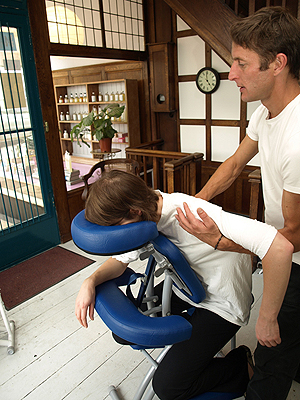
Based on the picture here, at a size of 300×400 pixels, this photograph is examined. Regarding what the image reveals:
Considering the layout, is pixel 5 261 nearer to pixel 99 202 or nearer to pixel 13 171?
pixel 13 171

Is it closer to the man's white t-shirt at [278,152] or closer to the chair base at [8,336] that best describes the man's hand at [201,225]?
the man's white t-shirt at [278,152]

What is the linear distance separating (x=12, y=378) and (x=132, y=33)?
4.25 meters

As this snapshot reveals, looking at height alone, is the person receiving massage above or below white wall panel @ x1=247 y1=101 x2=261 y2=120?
below

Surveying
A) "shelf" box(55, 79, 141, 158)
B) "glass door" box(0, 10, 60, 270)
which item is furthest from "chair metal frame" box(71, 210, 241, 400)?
"shelf" box(55, 79, 141, 158)

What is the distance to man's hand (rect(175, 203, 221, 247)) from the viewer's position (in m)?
1.14

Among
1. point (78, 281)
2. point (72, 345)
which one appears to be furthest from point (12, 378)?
point (78, 281)

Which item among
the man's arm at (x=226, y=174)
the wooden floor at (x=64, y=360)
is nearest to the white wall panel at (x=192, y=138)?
the wooden floor at (x=64, y=360)

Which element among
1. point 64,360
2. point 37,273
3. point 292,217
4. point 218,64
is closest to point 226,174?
point 292,217

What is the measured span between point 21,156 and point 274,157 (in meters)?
2.71

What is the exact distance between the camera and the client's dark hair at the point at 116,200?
3.47 ft

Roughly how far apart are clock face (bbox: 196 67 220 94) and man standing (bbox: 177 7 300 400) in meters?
2.83

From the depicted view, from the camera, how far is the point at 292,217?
1.23m

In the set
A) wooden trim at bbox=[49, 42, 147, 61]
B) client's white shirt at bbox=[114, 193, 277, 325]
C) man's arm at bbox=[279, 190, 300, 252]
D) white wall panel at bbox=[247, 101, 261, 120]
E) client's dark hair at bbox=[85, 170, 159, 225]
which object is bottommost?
client's white shirt at bbox=[114, 193, 277, 325]

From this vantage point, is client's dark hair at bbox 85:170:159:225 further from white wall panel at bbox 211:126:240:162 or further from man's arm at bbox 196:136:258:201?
white wall panel at bbox 211:126:240:162
